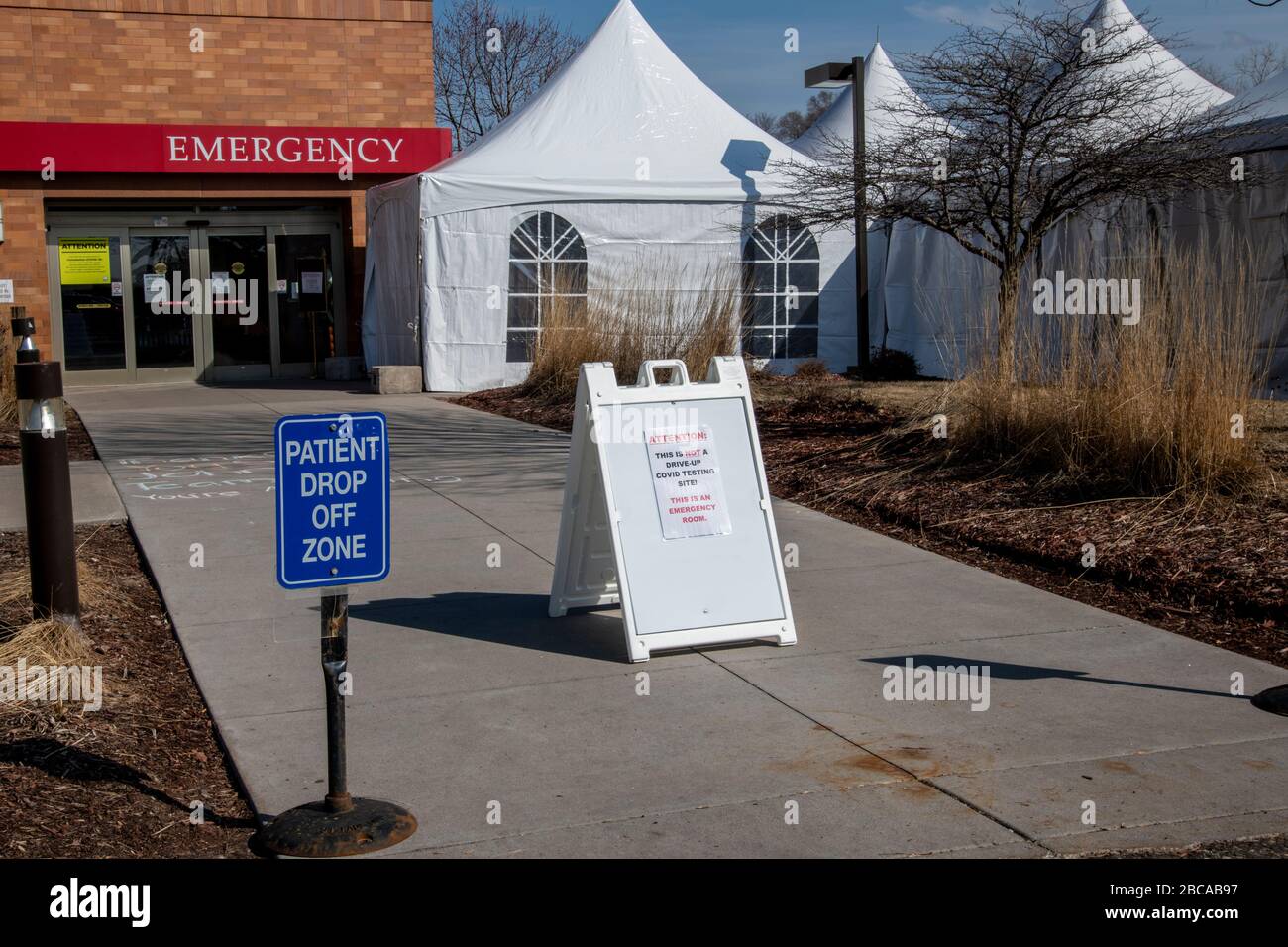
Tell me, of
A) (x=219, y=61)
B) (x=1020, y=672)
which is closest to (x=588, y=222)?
(x=219, y=61)

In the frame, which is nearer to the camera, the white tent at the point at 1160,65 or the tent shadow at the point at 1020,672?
the tent shadow at the point at 1020,672

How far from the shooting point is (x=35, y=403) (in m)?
5.51

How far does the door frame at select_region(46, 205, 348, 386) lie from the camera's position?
19547 millimetres

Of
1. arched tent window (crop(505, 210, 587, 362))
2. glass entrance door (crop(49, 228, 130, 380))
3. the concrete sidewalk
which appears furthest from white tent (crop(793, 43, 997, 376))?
the concrete sidewalk

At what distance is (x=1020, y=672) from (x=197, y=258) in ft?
57.9

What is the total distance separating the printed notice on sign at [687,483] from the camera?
5.86m

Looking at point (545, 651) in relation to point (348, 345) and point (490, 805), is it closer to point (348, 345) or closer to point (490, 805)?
point (490, 805)

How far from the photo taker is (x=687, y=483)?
19.4ft

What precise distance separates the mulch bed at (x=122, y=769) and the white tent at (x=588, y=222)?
1218cm
